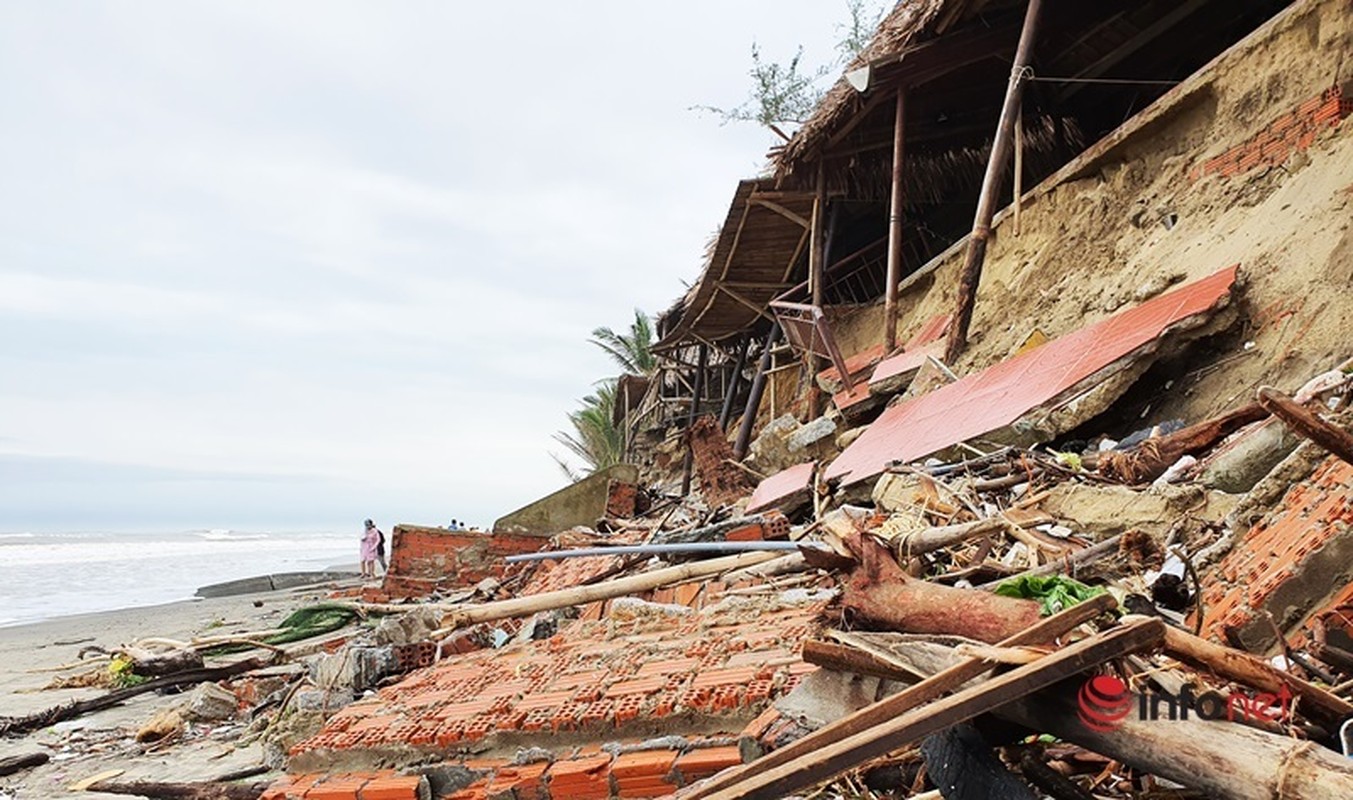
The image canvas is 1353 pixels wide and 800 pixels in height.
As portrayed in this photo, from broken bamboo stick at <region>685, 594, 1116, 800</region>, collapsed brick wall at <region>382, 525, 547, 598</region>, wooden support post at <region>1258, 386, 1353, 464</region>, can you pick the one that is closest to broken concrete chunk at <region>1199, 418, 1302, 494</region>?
wooden support post at <region>1258, 386, 1353, 464</region>

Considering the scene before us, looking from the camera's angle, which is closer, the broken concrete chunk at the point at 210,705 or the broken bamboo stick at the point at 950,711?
→ the broken bamboo stick at the point at 950,711

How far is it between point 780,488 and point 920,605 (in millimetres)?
4482

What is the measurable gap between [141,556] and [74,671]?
113ft

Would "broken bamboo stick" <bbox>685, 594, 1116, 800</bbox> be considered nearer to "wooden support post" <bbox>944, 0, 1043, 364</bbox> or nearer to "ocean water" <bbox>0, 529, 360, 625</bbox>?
"wooden support post" <bbox>944, 0, 1043, 364</bbox>

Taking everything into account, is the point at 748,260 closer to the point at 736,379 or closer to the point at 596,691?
the point at 736,379

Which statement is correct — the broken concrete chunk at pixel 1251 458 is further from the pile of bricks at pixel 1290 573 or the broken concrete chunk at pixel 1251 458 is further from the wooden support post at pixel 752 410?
the wooden support post at pixel 752 410

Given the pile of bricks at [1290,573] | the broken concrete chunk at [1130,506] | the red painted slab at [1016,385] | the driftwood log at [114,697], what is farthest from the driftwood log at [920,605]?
the driftwood log at [114,697]

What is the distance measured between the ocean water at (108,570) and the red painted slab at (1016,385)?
57.1 feet

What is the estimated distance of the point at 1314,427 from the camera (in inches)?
73.4

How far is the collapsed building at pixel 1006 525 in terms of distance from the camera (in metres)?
1.39

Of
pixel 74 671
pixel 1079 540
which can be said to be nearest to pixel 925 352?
pixel 1079 540

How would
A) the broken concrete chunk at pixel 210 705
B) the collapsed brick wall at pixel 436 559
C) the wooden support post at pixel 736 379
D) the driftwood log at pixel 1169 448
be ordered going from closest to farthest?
the driftwood log at pixel 1169 448
the broken concrete chunk at pixel 210 705
the collapsed brick wall at pixel 436 559
the wooden support post at pixel 736 379

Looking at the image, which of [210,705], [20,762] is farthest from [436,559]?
[20,762]

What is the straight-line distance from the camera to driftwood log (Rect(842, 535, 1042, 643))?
67.8 inches
